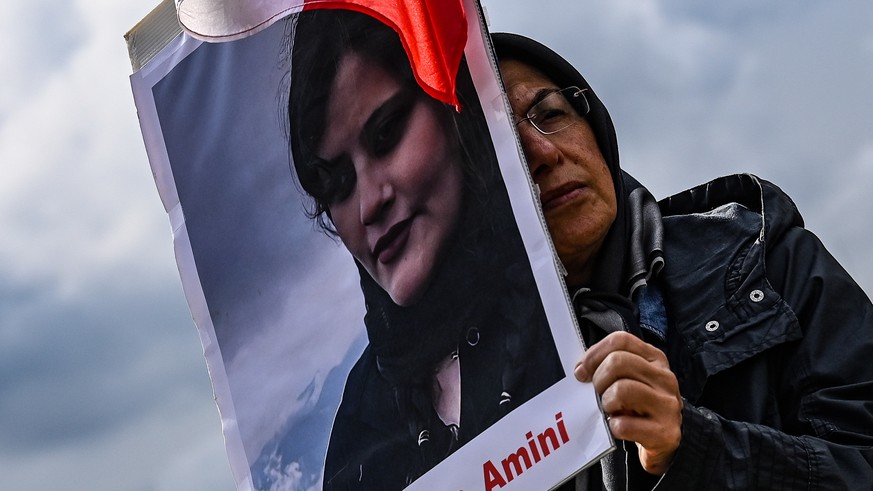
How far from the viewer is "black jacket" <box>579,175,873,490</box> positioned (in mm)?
2758

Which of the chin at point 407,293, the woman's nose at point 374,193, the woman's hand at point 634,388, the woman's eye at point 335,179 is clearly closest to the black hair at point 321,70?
the woman's eye at point 335,179

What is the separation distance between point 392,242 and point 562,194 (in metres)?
0.66

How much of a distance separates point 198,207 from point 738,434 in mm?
1626

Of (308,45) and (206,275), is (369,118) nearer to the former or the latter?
(308,45)

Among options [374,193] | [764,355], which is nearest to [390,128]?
[374,193]

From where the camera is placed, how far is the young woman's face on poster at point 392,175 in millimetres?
2986

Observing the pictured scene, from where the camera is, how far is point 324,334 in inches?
128

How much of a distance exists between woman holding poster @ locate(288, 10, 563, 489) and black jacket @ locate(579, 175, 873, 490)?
0.41 m

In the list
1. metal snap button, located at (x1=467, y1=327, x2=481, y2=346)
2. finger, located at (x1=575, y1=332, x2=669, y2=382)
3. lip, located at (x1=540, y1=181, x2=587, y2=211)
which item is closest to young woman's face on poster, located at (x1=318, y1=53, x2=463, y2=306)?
metal snap button, located at (x1=467, y1=327, x2=481, y2=346)

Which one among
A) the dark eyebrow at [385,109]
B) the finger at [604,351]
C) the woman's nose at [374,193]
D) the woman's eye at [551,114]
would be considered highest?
the dark eyebrow at [385,109]

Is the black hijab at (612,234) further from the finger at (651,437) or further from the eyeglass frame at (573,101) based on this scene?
the finger at (651,437)

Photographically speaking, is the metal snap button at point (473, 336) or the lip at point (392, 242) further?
the lip at point (392, 242)

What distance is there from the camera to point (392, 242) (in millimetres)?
3104

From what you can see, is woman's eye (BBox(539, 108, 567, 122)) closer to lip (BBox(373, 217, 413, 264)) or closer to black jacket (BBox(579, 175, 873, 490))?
black jacket (BBox(579, 175, 873, 490))
